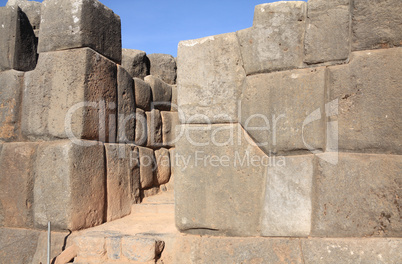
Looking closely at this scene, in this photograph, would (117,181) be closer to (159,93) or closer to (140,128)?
(140,128)

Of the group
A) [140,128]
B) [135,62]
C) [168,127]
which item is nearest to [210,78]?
[140,128]

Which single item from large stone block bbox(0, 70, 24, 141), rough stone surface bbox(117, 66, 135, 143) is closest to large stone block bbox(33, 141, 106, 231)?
large stone block bbox(0, 70, 24, 141)

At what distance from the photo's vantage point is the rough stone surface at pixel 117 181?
365 centimetres

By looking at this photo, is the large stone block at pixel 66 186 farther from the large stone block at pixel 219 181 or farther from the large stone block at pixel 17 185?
the large stone block at pixel 219 181

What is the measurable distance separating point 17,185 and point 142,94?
2066 mm

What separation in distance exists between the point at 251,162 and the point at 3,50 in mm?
3050

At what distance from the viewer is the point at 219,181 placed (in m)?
2.61

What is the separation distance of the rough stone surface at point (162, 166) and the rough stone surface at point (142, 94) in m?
0.77

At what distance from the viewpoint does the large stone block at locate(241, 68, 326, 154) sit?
2316 millimetres

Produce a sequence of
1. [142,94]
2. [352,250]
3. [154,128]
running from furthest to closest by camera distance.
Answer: [154,128] → [142,94] → [352,250]

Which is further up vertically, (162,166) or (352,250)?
Result: (162,166)

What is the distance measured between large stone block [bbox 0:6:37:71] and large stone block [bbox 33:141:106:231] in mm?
1054

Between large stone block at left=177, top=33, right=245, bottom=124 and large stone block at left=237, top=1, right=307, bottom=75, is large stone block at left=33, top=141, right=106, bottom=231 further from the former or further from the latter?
large stone block at left=237, top=1, right=307, bottom=75

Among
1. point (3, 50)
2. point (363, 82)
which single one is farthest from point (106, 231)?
point (363, 82)
